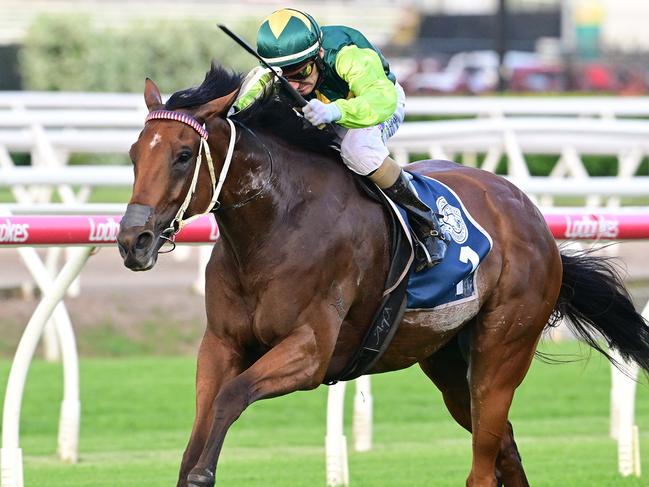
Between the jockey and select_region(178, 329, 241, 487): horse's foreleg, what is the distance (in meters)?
0.73

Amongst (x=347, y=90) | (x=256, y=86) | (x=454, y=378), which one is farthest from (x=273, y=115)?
(x=454, y=378)

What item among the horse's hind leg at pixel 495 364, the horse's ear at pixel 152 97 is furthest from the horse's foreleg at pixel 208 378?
the horse's hind leg at pixel 495 364

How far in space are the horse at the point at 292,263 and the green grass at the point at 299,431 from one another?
0.98 meters

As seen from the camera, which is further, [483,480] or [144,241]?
[483,480]

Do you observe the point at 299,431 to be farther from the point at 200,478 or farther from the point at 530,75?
the point at 530,75

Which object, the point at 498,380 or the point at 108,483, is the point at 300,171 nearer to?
the point at 498,380

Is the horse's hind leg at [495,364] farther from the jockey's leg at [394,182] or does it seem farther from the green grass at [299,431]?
the green grass at [299,431]

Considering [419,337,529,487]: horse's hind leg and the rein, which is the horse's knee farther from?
the rein

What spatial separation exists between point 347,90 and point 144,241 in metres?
1.02

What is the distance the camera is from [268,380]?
13.9 ft

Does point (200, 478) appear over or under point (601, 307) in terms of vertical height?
over

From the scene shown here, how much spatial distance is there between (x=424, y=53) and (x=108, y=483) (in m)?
32.7

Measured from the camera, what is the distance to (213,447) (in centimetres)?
407

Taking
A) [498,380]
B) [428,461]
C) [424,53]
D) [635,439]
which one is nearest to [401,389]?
[428,461]
